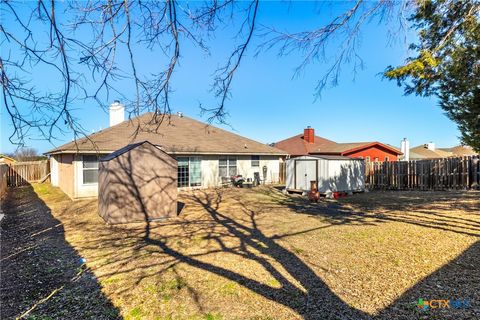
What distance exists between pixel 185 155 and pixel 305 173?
22.3 ft

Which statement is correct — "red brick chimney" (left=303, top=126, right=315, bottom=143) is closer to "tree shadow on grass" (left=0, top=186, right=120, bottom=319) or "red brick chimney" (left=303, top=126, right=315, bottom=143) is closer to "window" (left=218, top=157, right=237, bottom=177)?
"window" (left=218, top=157, right=237, bottom=177)

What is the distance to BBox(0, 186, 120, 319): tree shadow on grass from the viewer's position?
11.2ft

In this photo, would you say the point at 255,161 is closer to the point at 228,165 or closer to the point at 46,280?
the point at 228,165

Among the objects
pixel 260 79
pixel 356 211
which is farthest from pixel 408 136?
pixel 260 79

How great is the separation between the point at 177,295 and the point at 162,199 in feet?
17.0

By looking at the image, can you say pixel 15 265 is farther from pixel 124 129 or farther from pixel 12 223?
pixel 124 129

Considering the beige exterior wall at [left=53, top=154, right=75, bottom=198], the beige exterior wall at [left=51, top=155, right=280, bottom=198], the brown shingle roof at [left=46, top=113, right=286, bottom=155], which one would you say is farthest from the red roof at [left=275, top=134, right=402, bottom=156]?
the beige exterior wall at [left=53, top=154, right=75, bottom=198]

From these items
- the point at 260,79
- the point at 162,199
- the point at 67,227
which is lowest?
the point at 67,227

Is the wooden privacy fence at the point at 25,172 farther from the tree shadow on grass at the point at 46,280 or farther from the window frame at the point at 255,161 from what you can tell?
the window frame at the point at 255,161

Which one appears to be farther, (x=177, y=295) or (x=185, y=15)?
(x=177, y=295)

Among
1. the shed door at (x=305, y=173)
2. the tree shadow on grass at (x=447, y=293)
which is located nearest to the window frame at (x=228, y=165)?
the shed door at (x=305, y=173)

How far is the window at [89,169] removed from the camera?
13.1 meters

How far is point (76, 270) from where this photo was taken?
15.3 feet

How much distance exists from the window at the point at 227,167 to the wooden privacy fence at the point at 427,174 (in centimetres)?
858
